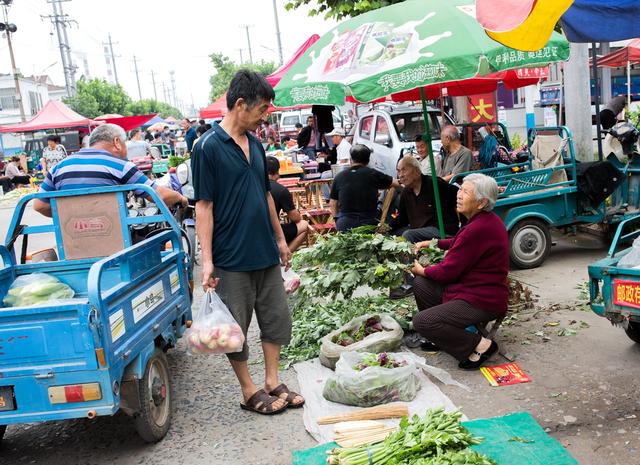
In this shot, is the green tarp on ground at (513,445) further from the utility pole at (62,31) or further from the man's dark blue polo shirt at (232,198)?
the utility pole at (62,31)

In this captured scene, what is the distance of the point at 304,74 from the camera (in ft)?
18.6

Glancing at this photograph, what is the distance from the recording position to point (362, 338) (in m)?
5.03

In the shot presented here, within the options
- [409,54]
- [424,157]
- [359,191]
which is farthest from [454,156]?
[409,54]

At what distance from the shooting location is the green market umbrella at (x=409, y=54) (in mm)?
4566

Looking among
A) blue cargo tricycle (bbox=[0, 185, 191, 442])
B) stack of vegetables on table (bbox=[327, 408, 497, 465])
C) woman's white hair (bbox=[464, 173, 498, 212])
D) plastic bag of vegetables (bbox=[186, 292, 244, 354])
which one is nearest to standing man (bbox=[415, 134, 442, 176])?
woman's white hair (bbox=[464, 173, 498, 212])

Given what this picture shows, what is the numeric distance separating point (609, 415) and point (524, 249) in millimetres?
3828

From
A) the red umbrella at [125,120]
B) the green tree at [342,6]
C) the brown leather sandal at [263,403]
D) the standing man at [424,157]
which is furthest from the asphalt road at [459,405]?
the red umbrella at [125,120]

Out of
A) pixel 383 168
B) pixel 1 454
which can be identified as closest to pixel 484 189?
pixel 1 454

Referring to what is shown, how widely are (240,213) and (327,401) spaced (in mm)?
1464

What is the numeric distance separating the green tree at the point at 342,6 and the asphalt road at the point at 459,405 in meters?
6.41

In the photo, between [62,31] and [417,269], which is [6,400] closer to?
[417,269]

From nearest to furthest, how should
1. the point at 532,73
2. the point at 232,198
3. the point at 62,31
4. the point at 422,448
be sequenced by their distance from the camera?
the point at 422,448
the point at 232,198
the point at 532,73
the point at 62,31

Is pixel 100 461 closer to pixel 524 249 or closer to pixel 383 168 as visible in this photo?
pixel 524 249

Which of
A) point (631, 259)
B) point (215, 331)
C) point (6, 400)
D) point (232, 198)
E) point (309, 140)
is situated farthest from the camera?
point (309, 140)
